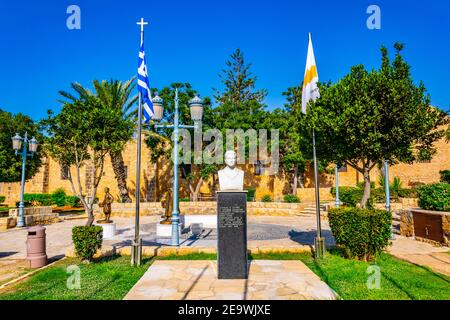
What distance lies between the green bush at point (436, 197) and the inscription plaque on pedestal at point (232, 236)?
8.10 m

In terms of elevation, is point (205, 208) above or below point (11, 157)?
below

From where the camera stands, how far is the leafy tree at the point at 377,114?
7789mm

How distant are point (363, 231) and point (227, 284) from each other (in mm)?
3656

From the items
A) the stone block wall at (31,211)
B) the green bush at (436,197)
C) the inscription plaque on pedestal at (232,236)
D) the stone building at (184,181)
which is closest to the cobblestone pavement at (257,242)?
the green bush at (436,197)

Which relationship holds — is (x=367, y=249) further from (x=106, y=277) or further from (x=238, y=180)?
(x=106, y=277)

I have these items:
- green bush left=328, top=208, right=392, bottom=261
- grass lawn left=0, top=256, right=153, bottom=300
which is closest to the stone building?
green bush left=328, top=208, right=392, bottom=261

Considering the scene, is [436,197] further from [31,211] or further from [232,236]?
[31,211]

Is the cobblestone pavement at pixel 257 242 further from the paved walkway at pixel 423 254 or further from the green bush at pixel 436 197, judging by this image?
the green bush at pixel 436 197

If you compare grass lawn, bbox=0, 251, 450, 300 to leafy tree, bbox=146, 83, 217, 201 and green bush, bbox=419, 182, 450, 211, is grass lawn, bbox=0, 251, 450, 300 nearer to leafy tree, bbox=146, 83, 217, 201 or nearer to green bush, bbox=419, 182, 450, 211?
green bush, bbox=419, 182, 450, 211

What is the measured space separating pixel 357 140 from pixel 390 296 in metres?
4.11

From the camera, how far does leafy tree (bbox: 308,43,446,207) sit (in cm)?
779

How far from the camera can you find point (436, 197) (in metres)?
10.5

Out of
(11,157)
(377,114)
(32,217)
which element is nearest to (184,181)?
(11,157)
